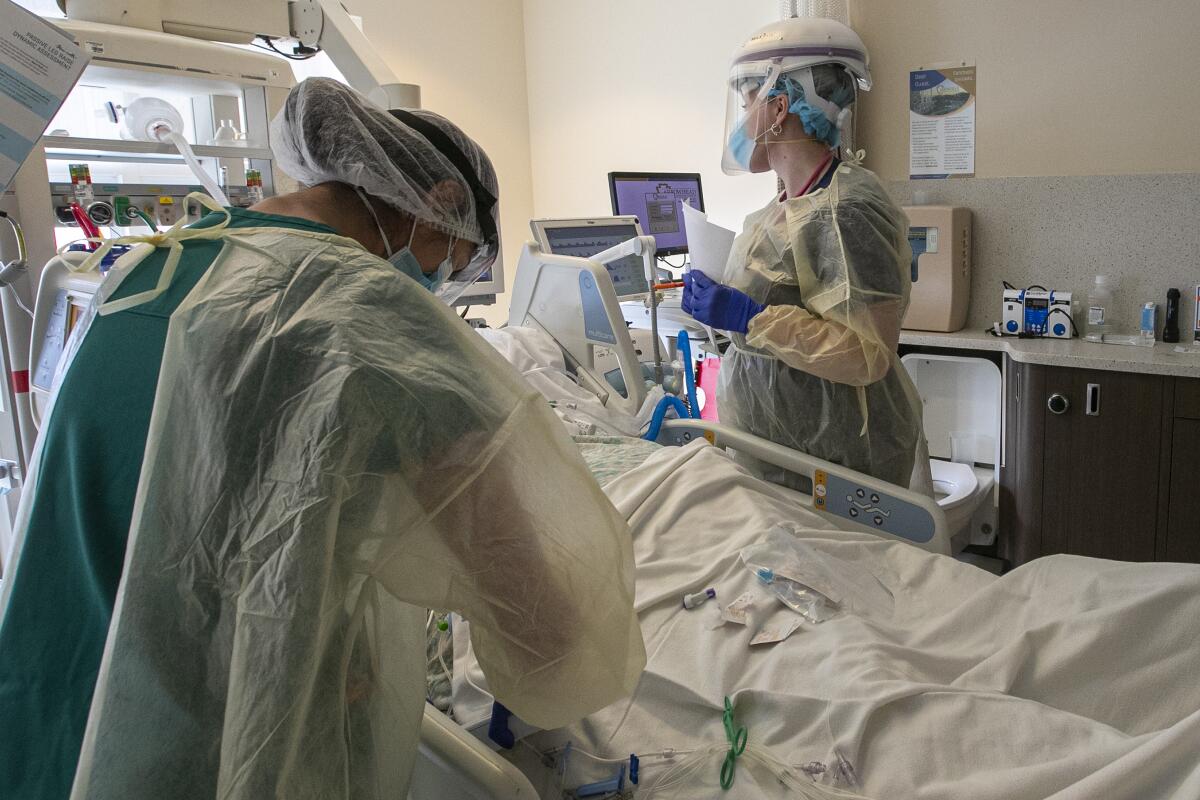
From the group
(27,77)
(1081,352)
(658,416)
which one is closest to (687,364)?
(658,416)

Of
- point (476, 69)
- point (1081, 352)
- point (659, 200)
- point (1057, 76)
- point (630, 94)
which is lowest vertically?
point (1081, 352)

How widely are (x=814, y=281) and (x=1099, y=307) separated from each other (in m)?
1.66

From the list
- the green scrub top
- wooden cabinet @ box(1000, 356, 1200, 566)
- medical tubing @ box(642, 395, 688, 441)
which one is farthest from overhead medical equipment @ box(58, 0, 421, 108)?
wooden cabinet @ box(1000, 356, 1200, 566)

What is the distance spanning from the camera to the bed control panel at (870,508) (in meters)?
1.77

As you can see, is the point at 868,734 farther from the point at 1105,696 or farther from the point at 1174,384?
the point at 1174,384

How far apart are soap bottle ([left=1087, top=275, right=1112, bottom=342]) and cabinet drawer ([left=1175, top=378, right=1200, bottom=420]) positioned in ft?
1.59

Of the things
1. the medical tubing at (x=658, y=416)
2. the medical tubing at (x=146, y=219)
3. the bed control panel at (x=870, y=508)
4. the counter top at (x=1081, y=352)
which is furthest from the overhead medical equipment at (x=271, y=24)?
the counter top at (x=1081, y=352)

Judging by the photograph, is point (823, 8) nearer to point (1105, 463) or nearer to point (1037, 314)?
point (1037, 314)

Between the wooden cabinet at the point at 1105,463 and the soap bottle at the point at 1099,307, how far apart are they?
1.15 ft

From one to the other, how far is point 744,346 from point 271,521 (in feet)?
4.75

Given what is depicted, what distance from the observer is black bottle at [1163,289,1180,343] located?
9.04ft

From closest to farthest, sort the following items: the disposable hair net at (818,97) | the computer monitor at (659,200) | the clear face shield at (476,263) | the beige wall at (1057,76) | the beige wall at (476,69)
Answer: the clear face shield at (476,263), the disposable hair net at (818,97), the beige wall at (1057,76), the computer monitor at (659,200), the beige wall at (476,69)

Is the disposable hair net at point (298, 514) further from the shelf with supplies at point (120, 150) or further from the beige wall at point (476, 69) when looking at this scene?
the beige wall at point (476, 69)

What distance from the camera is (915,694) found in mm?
982
